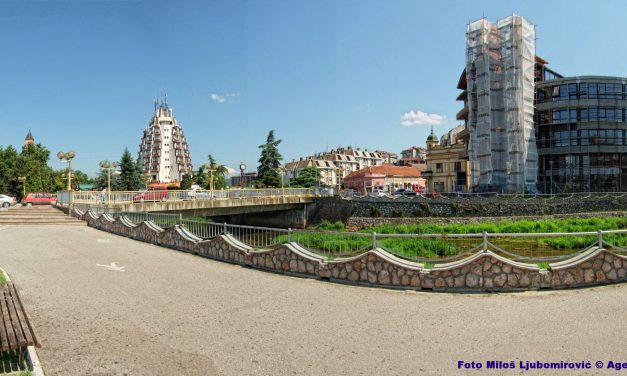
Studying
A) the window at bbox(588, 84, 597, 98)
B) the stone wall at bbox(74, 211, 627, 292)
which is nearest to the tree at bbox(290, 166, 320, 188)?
the window at bbox(588, 84, 597, 98)

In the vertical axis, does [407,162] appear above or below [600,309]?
above

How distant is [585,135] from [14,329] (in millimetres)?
52878


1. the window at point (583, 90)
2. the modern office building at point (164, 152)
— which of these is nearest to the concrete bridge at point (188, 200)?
the window at point (583, 90)

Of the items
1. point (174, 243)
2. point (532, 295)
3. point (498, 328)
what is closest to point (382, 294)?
point (498, 328)

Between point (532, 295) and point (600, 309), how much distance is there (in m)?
1.25

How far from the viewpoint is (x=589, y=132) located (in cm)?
4381

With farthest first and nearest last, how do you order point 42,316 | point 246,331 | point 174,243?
point 174,243 < point 42,316 < point 246,331

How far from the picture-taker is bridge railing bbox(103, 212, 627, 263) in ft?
30.3

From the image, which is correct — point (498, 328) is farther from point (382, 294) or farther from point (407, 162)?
point (407, 162)

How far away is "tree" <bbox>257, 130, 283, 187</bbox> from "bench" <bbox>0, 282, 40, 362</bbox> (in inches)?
2414

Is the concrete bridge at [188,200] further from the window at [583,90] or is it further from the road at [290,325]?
the window at [583,90]

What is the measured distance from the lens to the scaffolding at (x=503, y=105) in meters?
41.9

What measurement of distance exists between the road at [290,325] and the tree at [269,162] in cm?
5814

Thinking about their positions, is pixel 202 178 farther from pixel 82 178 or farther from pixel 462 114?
pixel 462 114
